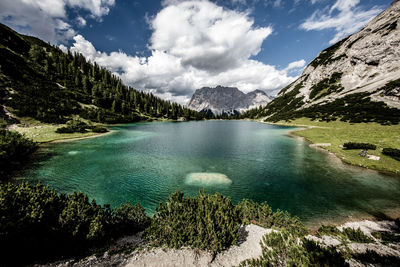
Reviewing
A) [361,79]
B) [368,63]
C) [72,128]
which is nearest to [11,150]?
[72,128]

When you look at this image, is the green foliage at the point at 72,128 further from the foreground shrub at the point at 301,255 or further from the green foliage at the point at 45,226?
the foreground shrub at the point at 301,255

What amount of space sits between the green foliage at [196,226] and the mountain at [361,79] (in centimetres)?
8706

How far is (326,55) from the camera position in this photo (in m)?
182

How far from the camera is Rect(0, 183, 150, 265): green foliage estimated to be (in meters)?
7.32

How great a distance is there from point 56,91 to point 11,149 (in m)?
96.3

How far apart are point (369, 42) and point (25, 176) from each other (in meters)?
219

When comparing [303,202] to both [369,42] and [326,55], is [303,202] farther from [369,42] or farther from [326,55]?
[326,55]

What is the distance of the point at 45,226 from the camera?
846 centimetres

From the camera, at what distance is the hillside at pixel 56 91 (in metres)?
63.2

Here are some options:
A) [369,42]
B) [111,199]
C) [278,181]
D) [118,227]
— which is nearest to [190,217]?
[118,227]

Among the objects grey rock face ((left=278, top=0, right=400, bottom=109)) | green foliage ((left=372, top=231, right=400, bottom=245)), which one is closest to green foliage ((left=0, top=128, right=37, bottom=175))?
green foliage ((left=372, top=231, right=400, bottom=245))

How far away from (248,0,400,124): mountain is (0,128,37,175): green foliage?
109 metres

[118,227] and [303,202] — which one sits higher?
[118,227]

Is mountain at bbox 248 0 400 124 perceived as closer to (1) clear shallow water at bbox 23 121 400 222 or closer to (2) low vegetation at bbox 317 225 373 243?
(1) clear shallow water at bbox 23 121 400 222
